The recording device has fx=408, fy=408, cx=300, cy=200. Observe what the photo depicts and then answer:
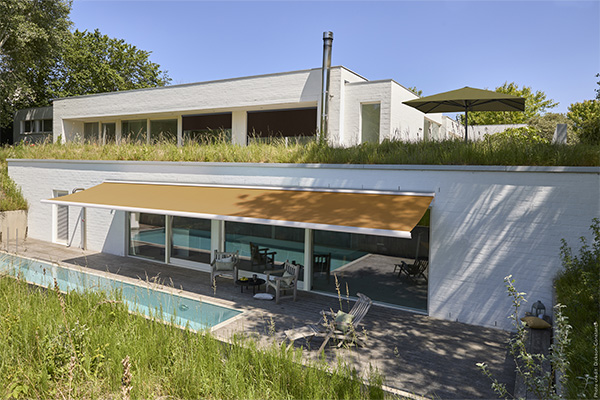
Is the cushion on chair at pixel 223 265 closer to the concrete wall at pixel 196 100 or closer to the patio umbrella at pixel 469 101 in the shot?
the patio umbrella at pixel 469 101

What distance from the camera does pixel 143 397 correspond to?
461 cm

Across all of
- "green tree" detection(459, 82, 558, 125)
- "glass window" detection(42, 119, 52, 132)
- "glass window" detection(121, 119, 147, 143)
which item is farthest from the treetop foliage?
"green tree" detection(459, 82, 558, 125)

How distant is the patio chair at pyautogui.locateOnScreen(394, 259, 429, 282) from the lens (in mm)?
9729

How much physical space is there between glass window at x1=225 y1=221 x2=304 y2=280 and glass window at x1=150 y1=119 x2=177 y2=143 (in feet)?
34.8

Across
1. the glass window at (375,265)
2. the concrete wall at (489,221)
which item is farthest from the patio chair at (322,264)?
the concrete wall at (489,221)

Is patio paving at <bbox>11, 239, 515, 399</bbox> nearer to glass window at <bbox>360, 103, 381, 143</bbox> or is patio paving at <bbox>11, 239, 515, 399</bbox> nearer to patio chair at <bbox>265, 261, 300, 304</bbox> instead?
patio chair at <bbox>265, 261, 300, 304</bbox>

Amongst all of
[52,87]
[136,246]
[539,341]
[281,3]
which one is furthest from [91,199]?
[52,87]

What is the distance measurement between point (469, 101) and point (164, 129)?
1563cm

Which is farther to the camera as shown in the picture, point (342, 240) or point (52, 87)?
point (52, 87)

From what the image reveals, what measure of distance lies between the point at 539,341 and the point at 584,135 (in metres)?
8.60

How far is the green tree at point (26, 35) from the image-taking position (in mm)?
25922

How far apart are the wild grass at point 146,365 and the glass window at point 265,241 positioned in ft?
18.0

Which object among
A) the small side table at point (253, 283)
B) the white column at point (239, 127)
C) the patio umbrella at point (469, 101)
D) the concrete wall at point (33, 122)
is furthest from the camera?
the concrete wall at point (33, 122)

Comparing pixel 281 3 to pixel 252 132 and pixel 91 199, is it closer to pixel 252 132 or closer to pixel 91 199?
pixel 252 132
